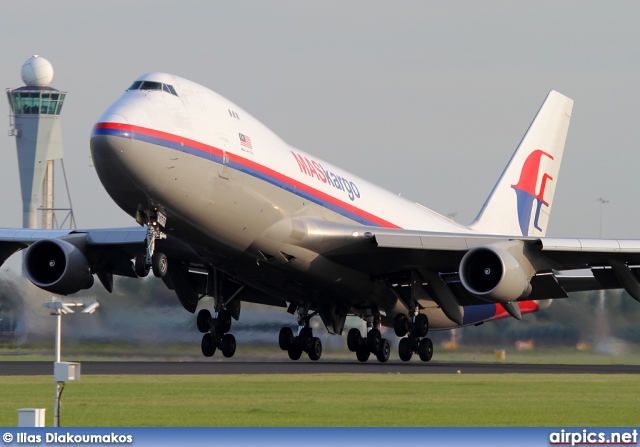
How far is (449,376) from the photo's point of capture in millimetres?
27938

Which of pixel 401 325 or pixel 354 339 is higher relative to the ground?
pixel 401 325

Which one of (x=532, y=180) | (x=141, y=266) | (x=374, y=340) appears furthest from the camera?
(x=532, y=180)

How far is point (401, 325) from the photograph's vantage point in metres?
33.3

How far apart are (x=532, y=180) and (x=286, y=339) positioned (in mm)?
12343

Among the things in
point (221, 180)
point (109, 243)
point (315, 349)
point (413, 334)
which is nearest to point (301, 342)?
point (315, 349)

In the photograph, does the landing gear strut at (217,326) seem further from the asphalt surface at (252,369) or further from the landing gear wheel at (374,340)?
the landing gear wheel at (374,340)

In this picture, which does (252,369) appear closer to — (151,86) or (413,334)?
(413,334)

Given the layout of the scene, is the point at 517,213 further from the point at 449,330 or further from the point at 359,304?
the point at 359,304

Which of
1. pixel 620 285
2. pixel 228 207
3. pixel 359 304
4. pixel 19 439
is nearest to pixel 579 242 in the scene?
pixel 620 285

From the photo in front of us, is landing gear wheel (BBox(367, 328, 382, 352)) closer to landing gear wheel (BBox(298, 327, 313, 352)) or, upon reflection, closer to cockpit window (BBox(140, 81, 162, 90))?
landing gear wheel (BBox(298, 327, 313, 352))

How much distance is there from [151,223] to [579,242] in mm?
11126

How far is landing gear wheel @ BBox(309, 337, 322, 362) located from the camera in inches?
1405
